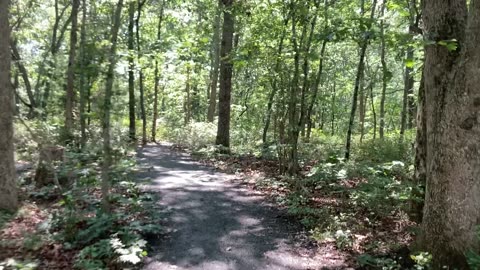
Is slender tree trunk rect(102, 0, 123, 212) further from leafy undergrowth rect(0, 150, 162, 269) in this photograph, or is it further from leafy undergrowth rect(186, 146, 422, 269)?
leafy undergrowth rect(186, 146, 422, 269)

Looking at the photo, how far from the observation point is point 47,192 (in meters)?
8.15

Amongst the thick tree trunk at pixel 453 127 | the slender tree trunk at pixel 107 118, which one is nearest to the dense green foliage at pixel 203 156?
the slender tree trunk at pixel 107 118

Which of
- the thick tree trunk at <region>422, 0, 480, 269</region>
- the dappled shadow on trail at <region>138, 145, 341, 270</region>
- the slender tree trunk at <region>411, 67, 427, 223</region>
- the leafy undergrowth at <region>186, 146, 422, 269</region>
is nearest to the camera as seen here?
the thick tree trunk at <region>422, 0, 480, 269</region>

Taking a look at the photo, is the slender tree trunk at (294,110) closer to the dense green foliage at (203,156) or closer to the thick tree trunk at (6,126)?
the dense green foliage at (203,156)

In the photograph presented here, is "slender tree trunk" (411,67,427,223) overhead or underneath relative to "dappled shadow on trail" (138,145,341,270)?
overhead

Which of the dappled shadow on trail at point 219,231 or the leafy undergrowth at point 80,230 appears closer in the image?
the leafy undergrowth at point 80,230

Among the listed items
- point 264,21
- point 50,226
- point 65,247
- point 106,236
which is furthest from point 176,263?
point 264,21

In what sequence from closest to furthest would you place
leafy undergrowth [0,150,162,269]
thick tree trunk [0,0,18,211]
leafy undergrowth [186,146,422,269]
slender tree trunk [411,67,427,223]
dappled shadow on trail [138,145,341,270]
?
1. leafy undergrowth [0,150,162,269]
2. dappled shadow on trail [138,145,341,270]
3. leafy undergrowth [186,146,422,269]
4. slender tree trunk [411,67,427,223]
5. thick tree trunk [0,0,18,211]

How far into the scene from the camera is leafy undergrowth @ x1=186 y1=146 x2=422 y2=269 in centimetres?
572

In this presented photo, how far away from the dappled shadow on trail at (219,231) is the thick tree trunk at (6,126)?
99.5 inches

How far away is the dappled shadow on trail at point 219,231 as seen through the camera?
18.2ft

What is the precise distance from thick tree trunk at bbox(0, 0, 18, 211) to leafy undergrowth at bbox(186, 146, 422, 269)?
17.2 ft

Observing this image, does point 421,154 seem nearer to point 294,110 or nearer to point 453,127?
point 453,127

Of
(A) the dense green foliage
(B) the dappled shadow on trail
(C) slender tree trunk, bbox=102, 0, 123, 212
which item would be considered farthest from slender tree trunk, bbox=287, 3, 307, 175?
(C) slender tree trunk, bbox=102, 0, 123, 212
